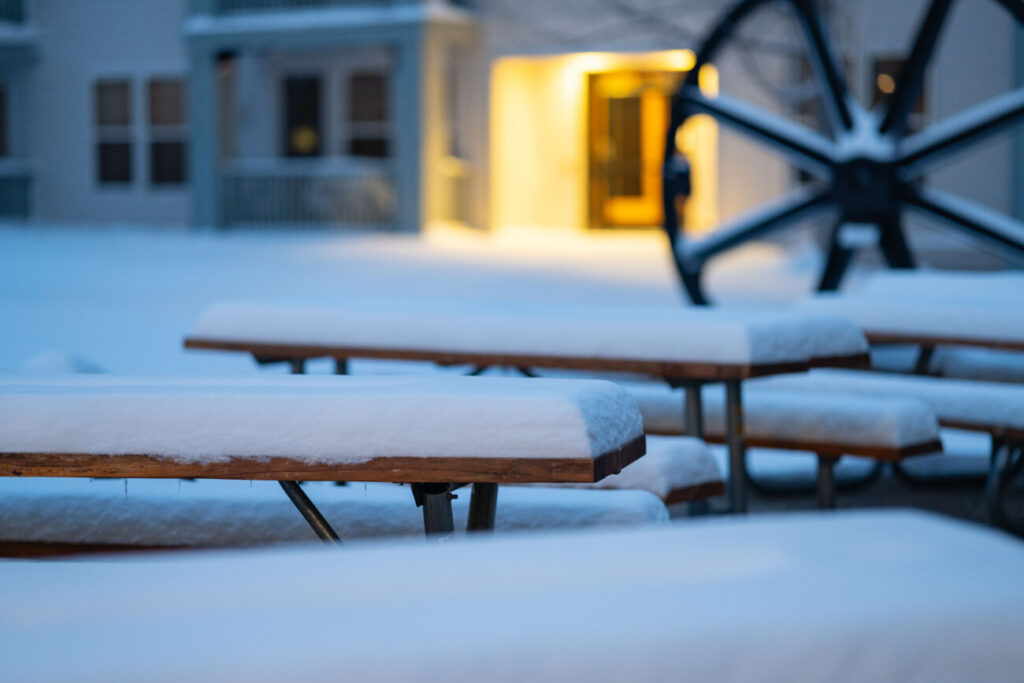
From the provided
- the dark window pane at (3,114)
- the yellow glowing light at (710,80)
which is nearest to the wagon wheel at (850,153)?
the yellow glowing light at (710,80)

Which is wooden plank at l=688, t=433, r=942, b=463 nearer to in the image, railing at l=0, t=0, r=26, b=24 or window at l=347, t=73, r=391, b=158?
window at l=347, t=73, r=391, b=158

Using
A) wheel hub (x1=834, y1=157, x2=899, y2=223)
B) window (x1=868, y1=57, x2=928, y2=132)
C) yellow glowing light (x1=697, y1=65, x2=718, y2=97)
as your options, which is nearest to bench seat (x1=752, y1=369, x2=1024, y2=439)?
wheel hub (x1=834, y1=157, x2=899, y2=223)

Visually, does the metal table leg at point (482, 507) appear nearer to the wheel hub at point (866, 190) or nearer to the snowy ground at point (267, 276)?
the snowy ground at point (267, 276)

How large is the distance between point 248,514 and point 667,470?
0.90m

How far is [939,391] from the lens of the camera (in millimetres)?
3980

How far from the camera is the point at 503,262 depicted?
1349 centimetres

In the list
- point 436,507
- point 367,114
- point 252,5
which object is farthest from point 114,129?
point 436,507

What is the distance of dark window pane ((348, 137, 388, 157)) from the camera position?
18844mm

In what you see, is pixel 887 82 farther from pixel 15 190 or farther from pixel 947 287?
pixel 15 190

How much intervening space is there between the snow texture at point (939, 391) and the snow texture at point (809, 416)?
0.38 ft

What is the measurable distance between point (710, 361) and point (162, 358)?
445 cm

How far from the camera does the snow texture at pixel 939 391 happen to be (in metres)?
3.73

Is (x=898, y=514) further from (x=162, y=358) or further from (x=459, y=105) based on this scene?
(x=459, y=105)

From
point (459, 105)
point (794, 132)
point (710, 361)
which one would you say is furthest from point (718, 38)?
point (459, 105)
